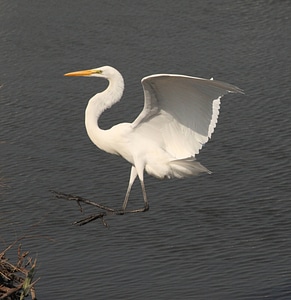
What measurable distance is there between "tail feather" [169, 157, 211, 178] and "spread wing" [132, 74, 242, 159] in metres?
0.19

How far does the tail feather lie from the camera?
35.0 feet

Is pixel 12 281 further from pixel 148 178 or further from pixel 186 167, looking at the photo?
pixel 148 178

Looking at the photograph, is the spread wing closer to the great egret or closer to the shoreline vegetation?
the great egret

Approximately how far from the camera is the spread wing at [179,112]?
10141 millimetres

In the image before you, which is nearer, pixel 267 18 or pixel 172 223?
pixel 172 223

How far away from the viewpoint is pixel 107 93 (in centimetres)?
1081

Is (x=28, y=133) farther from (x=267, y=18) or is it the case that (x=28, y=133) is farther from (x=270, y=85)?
(x=267, y=18)

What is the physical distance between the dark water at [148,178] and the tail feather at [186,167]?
4.27 ft

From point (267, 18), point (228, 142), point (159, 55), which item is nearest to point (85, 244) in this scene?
point (228, 142)

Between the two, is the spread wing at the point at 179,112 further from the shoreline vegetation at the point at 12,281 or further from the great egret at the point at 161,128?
the shoreline vegetation at the point at 12,281

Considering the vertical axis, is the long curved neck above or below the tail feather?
above

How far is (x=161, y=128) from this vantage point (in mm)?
11016

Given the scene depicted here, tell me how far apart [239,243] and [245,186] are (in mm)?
1822

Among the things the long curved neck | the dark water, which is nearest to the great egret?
the long curved neck
